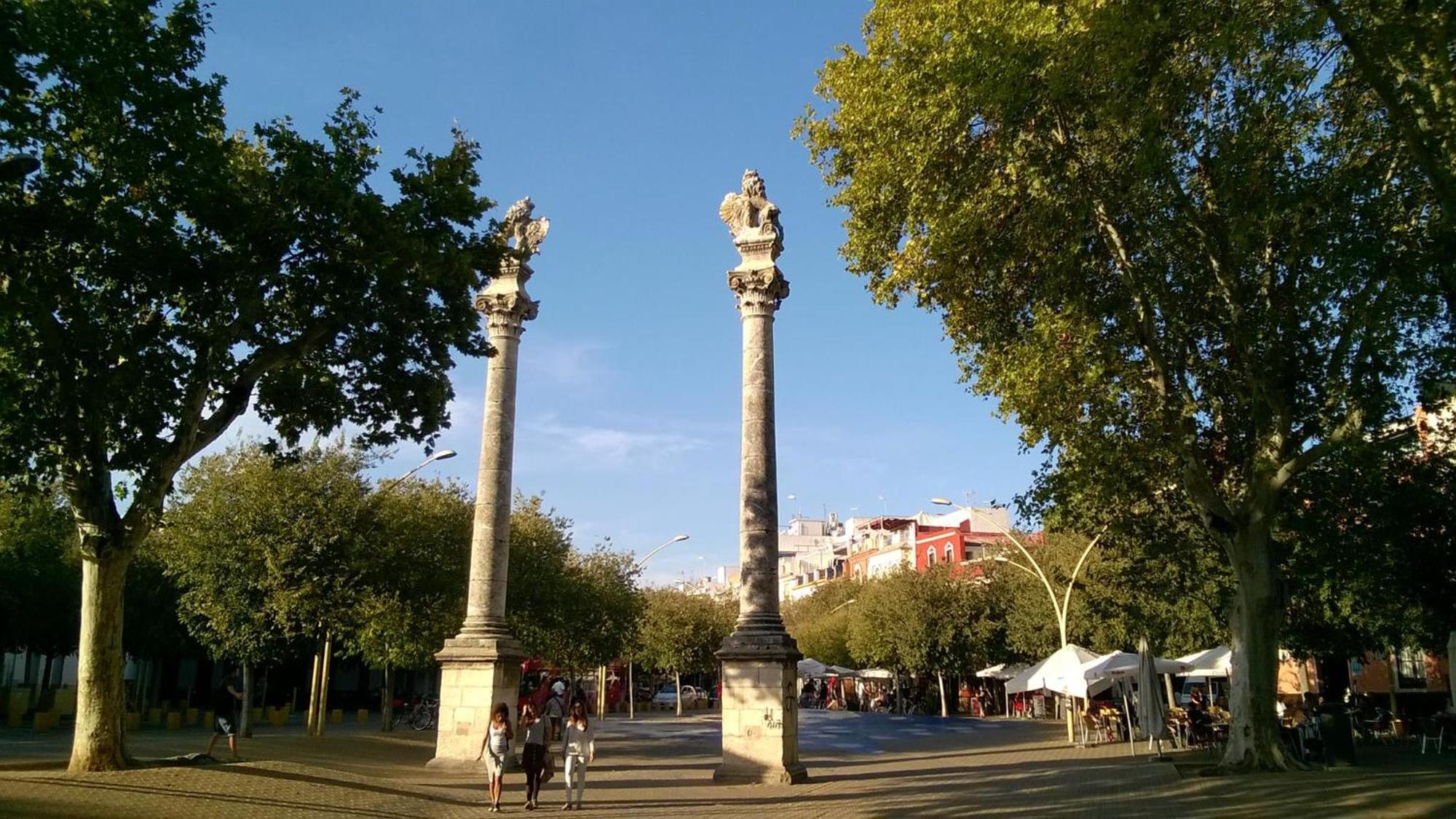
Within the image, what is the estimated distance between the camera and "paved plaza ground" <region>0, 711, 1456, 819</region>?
13500 mm

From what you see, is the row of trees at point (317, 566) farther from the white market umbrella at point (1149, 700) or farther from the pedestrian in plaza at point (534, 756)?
the white market umbrella at point (1149, 700)

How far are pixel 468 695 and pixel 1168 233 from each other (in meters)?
15.0

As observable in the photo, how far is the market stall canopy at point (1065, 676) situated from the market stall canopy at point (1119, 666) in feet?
0.77

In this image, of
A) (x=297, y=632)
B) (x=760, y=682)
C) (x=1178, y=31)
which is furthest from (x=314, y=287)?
(x=297, y=632)

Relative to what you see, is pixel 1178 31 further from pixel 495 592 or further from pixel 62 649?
pixel 62 649

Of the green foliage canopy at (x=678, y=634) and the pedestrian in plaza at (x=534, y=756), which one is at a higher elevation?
the green foliage canopy at (x=678, y=634)

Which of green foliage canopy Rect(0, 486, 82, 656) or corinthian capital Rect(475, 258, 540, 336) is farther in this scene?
green foliage canopy Rect(0, 486, 82, 656)

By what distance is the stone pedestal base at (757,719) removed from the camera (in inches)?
718

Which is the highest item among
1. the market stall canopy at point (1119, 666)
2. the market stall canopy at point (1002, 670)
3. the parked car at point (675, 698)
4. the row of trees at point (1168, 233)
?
the row of trees at point (1168, 233)

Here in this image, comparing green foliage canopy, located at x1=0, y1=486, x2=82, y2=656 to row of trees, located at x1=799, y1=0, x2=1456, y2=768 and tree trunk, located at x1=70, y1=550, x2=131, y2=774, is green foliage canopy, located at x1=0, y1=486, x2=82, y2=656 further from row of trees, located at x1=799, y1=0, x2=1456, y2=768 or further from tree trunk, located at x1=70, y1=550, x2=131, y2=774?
row of trees, located at x1=799, y1=0, x2=1456, y2=768

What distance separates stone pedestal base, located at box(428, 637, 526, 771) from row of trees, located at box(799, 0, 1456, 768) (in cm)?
1014

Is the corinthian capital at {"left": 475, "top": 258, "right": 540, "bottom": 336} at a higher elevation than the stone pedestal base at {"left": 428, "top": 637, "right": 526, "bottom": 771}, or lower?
higher

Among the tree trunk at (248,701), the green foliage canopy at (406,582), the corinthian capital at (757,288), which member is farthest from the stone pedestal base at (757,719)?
the tree trunk at (248,701)

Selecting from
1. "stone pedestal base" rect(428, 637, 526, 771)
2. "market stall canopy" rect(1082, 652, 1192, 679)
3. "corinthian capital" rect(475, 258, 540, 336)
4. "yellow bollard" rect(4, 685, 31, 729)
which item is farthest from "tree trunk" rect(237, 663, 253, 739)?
"market stall canopy" rect(1082, 652, 1192, 679)
